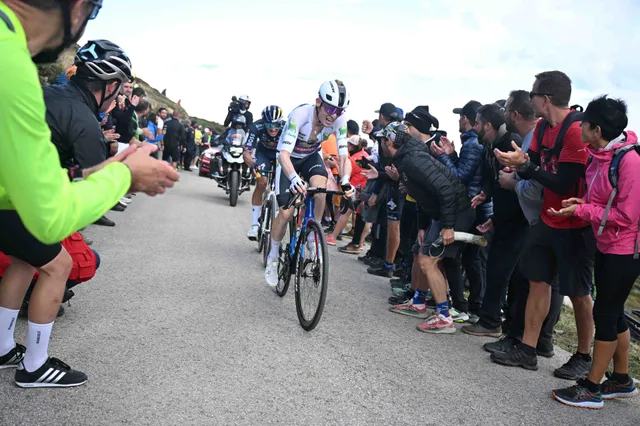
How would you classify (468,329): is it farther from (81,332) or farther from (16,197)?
(16,197)

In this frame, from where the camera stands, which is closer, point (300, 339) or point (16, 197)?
point (16, 197)

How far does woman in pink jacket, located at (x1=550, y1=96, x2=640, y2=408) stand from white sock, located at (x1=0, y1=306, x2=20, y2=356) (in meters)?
3.85

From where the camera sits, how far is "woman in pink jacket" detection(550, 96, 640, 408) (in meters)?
4.14

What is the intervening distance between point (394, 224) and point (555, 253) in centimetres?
394

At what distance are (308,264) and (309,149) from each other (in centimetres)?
165

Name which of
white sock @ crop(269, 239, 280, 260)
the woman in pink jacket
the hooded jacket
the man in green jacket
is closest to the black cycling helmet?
the man in green jacket

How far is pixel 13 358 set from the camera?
3.65 metres

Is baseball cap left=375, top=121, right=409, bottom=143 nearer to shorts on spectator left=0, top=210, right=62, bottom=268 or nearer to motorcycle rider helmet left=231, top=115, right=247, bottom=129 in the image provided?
shorts on spectator left=0, top=210, right=62, bottom=268

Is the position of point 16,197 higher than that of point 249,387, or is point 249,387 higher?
point 16,197

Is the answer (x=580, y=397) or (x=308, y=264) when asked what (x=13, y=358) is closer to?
(x=308, y=264)

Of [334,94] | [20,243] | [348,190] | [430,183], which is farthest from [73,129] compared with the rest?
[430,183]

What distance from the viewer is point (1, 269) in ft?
13.3

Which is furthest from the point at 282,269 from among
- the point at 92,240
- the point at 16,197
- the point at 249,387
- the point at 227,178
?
the point at 227,178

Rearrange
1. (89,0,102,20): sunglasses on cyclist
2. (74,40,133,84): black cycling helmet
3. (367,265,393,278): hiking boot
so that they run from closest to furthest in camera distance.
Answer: (89,0,102,20): sunglasses on cyclist < (74,40,133,84): black cycling helmet < (367,265,393,278): hiking boot
